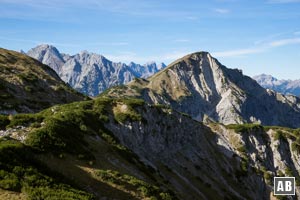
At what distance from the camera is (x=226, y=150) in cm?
9550

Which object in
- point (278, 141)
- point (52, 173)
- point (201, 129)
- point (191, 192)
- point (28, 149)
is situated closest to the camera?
point (52, 173)

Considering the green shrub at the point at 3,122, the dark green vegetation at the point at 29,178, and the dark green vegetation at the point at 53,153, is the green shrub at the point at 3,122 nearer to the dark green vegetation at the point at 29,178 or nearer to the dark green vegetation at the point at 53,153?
the dark green vegetation at the point at 53,153

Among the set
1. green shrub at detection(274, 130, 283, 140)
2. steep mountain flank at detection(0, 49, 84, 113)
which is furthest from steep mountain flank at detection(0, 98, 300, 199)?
steep mountain flank at detection(0, 49, 84, 113)

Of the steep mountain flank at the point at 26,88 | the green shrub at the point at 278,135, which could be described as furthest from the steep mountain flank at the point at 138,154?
the steep mountain flank at the point at 26,88

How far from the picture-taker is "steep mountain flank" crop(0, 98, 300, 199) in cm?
2856

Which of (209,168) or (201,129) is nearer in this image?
(209,168)

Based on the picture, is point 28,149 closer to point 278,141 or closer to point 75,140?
point 75,140

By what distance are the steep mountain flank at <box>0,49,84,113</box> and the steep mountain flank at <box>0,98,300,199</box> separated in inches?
489

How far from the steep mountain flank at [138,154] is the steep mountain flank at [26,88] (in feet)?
40.8

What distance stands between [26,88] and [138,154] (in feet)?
110

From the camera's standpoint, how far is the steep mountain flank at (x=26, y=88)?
217 feet

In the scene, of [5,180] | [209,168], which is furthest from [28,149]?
[209,168]

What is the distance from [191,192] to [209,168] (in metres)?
22.5

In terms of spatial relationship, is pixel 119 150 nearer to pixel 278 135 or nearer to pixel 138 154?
pixel 138 154
